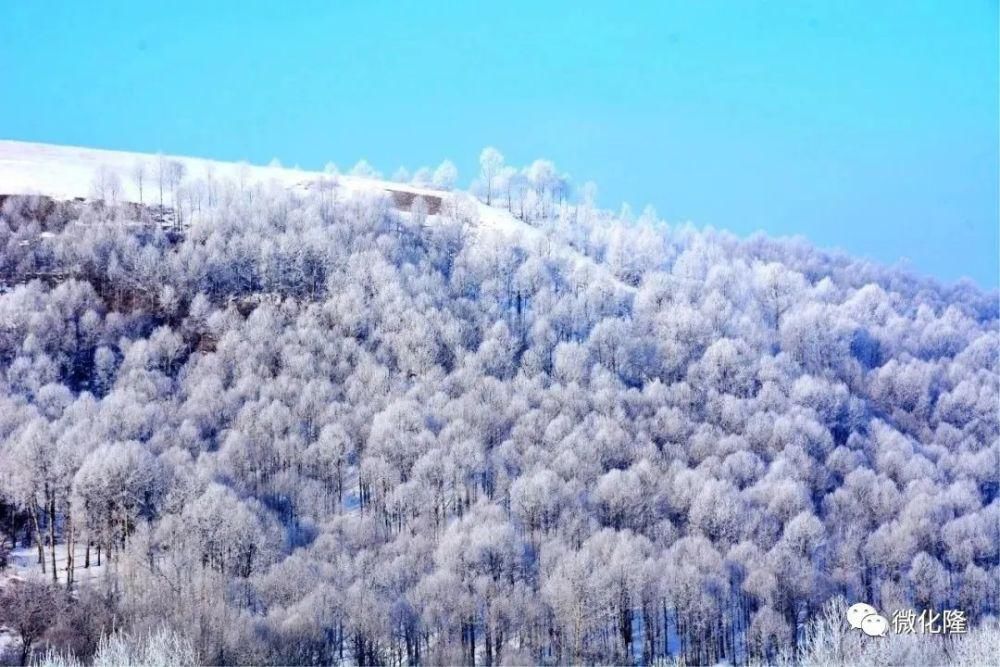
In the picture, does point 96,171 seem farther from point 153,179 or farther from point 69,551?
point 69,551

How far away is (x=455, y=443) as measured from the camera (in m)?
75.6

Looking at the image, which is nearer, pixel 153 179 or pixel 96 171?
pixel 153 179

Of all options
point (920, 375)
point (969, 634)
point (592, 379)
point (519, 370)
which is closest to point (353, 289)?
point (519, 370)

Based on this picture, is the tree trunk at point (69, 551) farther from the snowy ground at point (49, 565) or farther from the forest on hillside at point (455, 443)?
the snowy ground at point (49, 565)

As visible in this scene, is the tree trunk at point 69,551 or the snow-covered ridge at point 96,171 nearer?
the tree trunk at point 69,551

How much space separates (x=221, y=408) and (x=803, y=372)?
59.2 metres

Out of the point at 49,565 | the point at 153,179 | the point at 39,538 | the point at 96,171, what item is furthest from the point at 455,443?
the point at 96,171

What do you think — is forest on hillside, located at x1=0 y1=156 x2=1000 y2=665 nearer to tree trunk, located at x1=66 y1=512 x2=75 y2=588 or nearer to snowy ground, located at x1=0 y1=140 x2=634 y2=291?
tree trunk, located at x1=66 y1=512 x2=75 y2=588

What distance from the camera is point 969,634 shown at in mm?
48156

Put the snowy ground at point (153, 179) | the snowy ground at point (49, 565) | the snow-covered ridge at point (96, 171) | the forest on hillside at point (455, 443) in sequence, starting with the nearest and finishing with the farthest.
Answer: the forest on hillside at point (455, 443), the snowy ground at point (49, 565), the snowy ground at point (153, 179), the snow-covered ridge at point (96, 171)

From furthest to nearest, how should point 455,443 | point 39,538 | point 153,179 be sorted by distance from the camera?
point 153,179
point 455,443
point 39,538

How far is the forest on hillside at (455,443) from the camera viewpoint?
55.5 meters

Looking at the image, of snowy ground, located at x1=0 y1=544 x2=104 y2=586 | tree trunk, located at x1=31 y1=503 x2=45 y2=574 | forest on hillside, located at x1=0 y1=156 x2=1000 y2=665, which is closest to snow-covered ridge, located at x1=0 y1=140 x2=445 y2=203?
forest on hillside, located at x1=0 y1=156 x2=1000 y2=665

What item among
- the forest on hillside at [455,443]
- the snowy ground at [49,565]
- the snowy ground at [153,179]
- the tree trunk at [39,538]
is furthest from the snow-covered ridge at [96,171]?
the snowy ground at [49,565]
